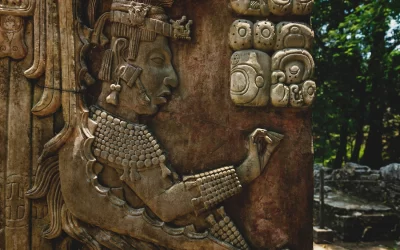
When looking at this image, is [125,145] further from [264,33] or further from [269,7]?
[269,7]

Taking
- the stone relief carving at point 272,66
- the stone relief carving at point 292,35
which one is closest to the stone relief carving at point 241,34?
the stone relief carving at point 272,66

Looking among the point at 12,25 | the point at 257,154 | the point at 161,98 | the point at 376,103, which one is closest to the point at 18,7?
the point at 12,25

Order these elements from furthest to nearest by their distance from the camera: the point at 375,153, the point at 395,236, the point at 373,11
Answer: the point at 375,153 < the point at 373,11 < the point at 395,236

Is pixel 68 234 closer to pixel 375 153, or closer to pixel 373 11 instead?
pixel 373 11

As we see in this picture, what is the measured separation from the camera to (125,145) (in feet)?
8.20

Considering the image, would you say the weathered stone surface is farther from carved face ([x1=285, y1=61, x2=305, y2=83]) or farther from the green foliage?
the green foliage

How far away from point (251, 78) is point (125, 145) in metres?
0.91

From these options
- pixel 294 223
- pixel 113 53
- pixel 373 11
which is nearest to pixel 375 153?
pixel 373 11

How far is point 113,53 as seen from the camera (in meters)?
2.53

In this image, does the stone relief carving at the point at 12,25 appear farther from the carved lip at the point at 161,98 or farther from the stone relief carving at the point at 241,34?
the stone relief carving at the point at 241,34

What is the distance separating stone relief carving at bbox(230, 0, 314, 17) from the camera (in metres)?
2.54

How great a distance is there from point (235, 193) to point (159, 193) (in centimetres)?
48

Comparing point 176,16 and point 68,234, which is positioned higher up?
point 176,16

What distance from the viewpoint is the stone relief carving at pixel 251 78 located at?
8.26ft
